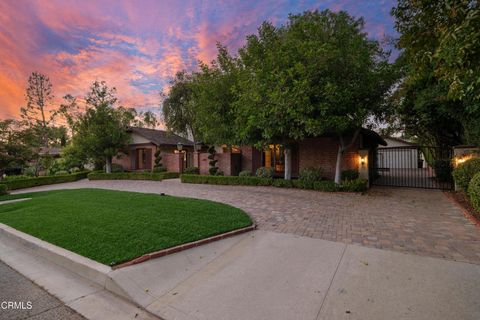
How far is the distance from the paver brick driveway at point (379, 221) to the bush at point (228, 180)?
10.5ft

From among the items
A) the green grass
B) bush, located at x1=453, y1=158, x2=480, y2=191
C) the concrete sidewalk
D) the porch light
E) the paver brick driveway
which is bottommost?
the concrete sidewalk

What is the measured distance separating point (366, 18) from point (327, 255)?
12.1m

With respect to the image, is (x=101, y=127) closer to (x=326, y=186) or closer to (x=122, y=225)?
(x=122, y=225)

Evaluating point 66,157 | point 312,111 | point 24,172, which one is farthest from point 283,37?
point 24,172

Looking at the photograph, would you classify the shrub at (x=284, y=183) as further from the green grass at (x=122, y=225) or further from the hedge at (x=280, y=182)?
the green grass at (x=122, y=225)

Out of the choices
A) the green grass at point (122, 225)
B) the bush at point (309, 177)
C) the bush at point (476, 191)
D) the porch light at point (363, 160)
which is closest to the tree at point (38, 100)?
the green grass at point (122, 225)

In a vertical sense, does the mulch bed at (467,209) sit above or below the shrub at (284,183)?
below

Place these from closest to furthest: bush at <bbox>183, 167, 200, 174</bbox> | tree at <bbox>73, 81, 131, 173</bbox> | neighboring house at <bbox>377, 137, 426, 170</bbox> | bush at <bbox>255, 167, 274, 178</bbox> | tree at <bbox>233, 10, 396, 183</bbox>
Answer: tree at <bbox>233, 10, 396, 183</bbox>
bush at <bbox>255, 167, 274, 178</bbox>
bush at <bbox>183, 167, 200, 174</bbox>
tree at <bbox>73, 81, 131, 173</bbox>
neighboring house at <bbox>377, 137, 426, 170</bbox>

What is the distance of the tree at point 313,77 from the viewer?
8031mm

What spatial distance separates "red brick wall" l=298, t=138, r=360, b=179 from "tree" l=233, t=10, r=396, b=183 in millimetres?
3356

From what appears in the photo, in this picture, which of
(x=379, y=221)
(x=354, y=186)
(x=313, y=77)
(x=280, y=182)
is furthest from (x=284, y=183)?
(x=379, y=221)

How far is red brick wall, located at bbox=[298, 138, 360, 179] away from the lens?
494 inches

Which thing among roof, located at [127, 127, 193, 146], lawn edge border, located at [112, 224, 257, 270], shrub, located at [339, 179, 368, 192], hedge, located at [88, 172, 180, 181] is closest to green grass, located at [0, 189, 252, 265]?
lawn edge border, located at [112, 224, 257, 270]

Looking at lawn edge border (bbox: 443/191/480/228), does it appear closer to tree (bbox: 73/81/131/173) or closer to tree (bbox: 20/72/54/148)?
tree (bbox: 73/81/131/173)
